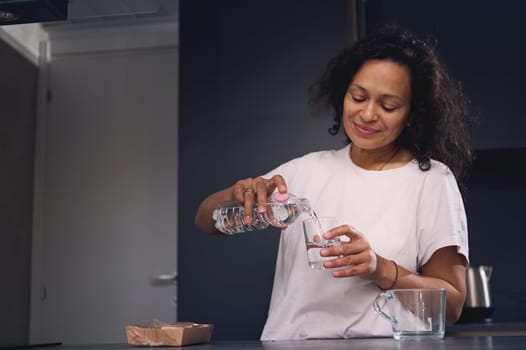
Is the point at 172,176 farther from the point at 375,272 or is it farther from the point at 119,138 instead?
the point at 375,272

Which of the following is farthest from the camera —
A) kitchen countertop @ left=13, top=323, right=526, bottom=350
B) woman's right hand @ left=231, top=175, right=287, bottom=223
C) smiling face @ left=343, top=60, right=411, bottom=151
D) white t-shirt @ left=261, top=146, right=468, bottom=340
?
smiling face @ left=343, top=60, right=411, bottom=151

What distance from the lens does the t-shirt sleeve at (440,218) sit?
1.51 metres

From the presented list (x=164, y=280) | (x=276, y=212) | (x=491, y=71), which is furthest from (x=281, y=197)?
(x=164, y=280)

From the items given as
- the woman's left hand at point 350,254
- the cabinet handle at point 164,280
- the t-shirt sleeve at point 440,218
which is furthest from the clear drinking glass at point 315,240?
the cabinet handle at point 164,280

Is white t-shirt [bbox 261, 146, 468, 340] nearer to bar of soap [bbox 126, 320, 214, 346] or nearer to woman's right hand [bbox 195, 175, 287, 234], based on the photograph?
woman's right hand [bbox 195, 175, 287, 234]

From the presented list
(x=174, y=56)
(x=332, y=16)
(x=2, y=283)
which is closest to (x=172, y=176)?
(x=174, y=56)

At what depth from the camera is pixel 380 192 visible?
166cm

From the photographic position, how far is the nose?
5.29 feet

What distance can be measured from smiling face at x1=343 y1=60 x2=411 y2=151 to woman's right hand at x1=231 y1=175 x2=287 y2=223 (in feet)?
0.98

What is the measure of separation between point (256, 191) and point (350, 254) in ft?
0.81

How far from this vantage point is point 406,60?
1.70 m

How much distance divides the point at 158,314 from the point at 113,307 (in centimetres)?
28

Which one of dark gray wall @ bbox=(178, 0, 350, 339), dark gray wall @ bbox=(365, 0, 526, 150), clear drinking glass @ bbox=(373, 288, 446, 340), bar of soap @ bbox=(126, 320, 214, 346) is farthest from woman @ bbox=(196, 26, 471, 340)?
dark gray wall @ bbox=(178, 0, 350, 339)

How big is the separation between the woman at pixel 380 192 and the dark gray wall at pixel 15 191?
2.52 m
